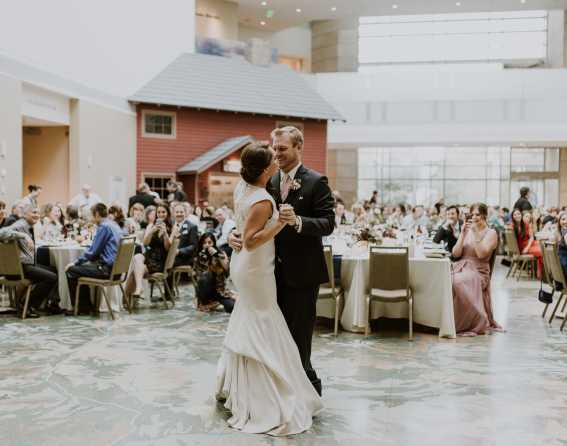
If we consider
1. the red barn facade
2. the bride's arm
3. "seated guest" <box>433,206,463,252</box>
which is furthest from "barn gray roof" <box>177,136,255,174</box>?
the bride's arm

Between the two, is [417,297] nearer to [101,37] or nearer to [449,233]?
[449,233]

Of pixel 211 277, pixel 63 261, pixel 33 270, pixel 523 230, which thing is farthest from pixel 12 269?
pixel 523 230

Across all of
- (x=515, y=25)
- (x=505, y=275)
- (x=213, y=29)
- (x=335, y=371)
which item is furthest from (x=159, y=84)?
(x=515, y=25)

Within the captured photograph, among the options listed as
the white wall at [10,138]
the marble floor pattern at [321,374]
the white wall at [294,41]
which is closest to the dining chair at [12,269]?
the marble floor pattern at [321,374]

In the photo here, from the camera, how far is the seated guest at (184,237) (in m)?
9.41

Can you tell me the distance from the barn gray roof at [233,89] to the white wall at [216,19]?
3717 mm

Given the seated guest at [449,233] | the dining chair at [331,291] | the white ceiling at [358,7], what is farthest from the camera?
the white ceiling at [358,7]

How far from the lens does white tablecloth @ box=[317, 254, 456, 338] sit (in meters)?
6.69

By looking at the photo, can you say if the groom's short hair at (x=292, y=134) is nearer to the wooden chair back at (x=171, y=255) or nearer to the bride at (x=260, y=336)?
the bride at (x=260, y=336)

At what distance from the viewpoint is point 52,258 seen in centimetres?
807

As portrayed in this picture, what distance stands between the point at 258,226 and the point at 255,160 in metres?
0.38

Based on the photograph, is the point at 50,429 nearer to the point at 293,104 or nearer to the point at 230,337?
the point at 230,337

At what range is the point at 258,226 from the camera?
149 inches

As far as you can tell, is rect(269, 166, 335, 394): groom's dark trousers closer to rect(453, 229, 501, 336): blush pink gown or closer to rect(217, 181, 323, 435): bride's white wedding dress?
rect(217, 181, 323, 435): bride's white wedding dress
